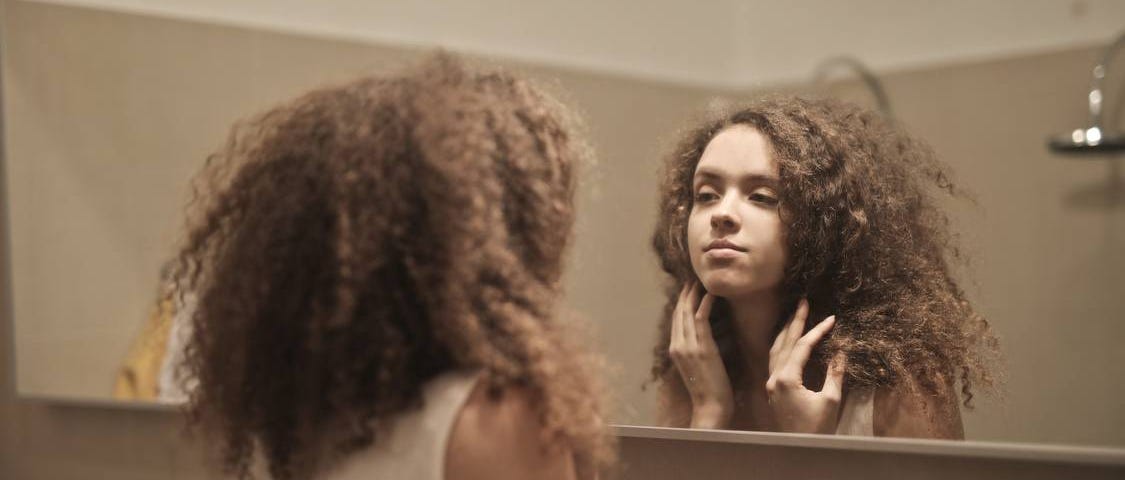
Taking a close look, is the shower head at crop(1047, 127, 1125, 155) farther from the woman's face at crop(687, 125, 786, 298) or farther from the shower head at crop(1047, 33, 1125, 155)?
the woman's face at crop(687, 125, 786, 298)

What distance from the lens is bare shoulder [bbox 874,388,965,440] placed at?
120 cm

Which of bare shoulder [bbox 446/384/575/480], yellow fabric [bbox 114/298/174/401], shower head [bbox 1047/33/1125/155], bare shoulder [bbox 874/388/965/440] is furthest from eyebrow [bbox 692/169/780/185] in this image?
yellow fabric [bbox 114/298/174/401]

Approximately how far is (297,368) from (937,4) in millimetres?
1708

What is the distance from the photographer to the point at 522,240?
3.56 feet

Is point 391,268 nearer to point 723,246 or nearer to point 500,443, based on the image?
point 500,443

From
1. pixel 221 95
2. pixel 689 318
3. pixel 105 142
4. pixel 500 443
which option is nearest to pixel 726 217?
pixel 689 318

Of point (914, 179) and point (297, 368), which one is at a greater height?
point (914, 179)

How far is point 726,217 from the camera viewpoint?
1.26 meters

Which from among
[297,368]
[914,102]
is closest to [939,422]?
[297,368]

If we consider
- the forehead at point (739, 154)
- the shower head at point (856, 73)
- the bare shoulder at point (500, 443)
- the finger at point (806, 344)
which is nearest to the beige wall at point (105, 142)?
the shower head at point (856, 73)

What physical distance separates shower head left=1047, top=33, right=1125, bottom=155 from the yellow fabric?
1406 millimetres

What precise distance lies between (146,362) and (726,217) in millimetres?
1182

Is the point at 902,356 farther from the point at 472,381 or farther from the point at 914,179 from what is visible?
the point at 472,381

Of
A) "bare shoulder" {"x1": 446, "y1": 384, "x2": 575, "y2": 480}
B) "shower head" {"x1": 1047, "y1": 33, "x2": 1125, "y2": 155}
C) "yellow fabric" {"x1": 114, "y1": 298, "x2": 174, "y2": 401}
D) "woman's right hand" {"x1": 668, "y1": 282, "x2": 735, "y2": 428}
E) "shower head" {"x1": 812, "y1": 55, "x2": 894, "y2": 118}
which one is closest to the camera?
"bare shoulder" {"x1": 446, "y1": 384, "x2": 575, "y2": 480}
